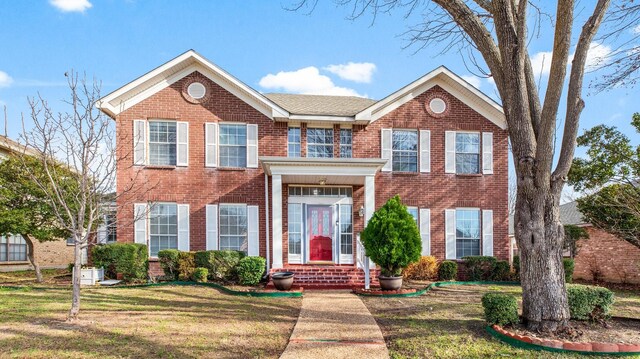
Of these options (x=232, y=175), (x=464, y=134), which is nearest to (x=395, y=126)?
(x=464, y=134)

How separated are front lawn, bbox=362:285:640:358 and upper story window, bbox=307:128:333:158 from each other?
5.76m

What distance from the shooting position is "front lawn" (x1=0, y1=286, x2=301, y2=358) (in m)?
5.51

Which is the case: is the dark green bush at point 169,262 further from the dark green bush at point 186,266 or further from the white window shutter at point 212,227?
the white window shutter at point 212,227

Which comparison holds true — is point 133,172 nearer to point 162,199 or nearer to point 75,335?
point 162,199

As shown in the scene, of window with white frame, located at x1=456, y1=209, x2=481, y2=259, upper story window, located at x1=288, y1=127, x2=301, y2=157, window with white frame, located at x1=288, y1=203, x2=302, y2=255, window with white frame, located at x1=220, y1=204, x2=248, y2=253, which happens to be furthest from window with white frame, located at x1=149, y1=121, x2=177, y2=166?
window with white frame, located at x1=456, y1=209, x2=481, y2=259

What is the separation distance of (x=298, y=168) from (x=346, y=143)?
109 inches

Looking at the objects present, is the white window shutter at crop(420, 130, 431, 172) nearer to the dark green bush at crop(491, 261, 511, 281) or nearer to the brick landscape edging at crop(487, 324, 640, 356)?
the dark green bush at crop(491, 261, 511, 281)

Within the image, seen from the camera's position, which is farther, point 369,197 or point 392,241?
point 369,197

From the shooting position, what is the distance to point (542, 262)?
6430 mm

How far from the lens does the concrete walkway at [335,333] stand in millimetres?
5660

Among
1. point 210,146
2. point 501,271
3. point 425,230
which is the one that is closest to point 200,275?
point 210,146

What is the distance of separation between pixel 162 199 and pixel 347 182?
20.3 ft

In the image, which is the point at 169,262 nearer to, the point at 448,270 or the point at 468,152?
the point at 448,270

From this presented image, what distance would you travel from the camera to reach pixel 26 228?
40.6 ft
